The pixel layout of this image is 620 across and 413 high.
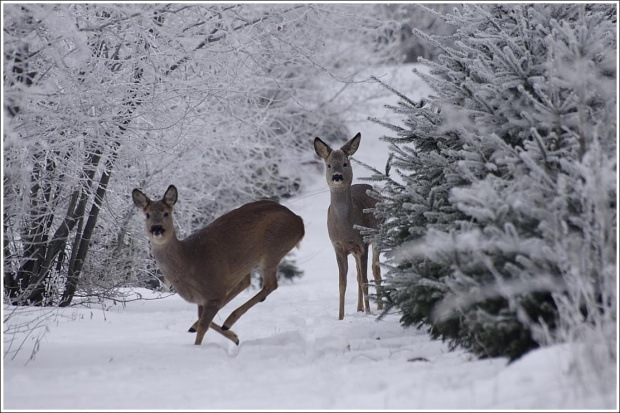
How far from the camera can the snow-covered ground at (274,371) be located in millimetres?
4152

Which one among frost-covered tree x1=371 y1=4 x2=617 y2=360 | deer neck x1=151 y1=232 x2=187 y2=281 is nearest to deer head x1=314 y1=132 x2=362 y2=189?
frost-covered tree x1=371 y1=4 x2=617 y2=360

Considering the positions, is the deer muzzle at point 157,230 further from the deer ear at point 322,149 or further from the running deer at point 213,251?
the deer ear at point 322,149

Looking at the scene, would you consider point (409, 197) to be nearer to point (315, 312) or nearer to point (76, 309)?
point (315, 312)

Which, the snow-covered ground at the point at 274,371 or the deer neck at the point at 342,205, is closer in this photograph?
the snow-covered ground at the point at 274,371

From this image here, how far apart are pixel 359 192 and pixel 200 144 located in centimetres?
345

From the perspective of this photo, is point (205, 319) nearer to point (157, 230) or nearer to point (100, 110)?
point (157, 230)

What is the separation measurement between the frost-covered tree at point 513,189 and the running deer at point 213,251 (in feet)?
3.33

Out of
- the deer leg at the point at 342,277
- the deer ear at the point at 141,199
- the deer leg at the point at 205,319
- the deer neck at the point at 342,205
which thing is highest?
the deer neck at the point at 342,205

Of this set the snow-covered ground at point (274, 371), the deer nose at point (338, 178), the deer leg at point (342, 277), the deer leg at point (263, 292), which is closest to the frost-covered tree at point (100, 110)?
the deer nose at point (338, 178)

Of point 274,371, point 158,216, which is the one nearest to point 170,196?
point 158,216

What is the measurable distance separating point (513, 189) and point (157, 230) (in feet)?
9.34

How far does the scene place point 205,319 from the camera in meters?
6.62

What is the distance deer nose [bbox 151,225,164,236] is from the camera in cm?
649

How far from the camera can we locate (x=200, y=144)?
12.1m
